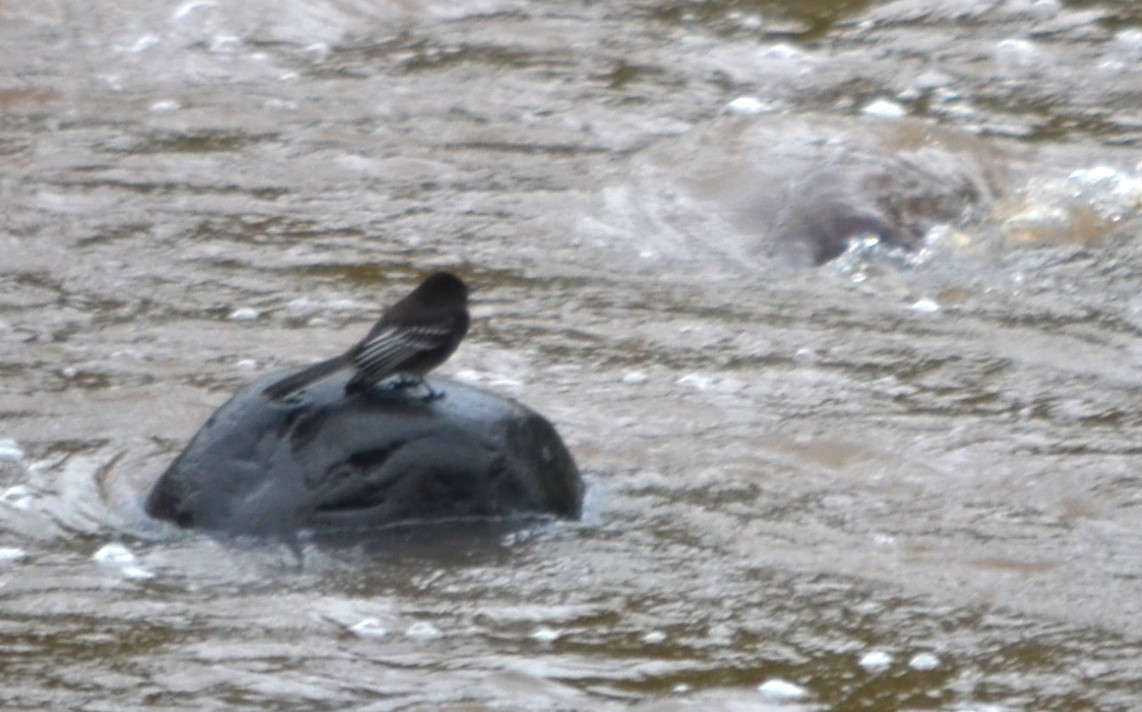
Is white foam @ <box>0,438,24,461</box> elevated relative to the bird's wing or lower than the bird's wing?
lower

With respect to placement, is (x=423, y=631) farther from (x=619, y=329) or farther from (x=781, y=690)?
(x=619, y=329)

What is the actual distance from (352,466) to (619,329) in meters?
2.02

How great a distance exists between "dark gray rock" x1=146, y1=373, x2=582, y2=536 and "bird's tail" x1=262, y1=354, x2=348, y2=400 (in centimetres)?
5

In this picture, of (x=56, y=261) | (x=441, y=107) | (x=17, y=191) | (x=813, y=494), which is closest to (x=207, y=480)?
(x=813, y=494)

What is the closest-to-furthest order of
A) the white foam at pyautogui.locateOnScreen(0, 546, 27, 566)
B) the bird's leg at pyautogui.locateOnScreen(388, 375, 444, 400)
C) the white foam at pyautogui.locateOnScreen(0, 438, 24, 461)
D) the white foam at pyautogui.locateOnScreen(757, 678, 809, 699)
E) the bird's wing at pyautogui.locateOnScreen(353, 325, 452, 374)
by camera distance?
1. the white foam at pyautogui.locateOnScreen(757, 678, 809, 699)
2. the white foam at pyautogui.locateOnScreen(0, 546, 27, 566)
3. the bird's wing at pyautogui.locateOnScreen(353, 325, 452, 374)
4. the bird's leg at pyautogui.locateOnScreen(388, 375, 444, 400)
5. the white foam at pyautogui.locateOnScreen(0, 438, 24, 461)

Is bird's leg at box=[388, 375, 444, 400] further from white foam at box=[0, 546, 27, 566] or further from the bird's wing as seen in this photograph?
white foam at box=[0, 546, 27, 566]

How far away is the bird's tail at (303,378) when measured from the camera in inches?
216

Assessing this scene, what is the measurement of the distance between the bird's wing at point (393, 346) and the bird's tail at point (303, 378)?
0.06 metres

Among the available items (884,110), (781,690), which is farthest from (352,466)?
(884,110)

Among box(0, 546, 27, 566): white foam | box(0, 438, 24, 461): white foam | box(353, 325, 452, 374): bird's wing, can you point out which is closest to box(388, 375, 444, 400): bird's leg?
box(353, 325, 452, 374): bird's wing

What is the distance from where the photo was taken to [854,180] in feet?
27.9

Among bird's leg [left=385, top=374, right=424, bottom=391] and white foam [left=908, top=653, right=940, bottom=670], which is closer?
white foam [left=908, top=653, right=940, bottom=670]

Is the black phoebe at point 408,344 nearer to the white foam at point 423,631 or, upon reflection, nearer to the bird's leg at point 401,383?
the bird's leg at point 401,383

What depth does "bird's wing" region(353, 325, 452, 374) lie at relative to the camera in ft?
18.0
